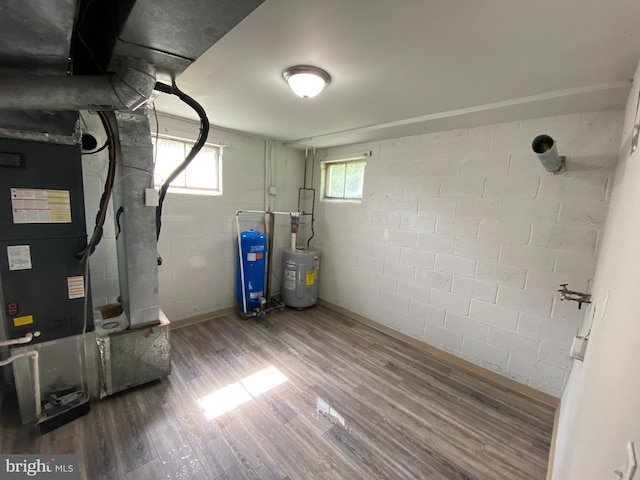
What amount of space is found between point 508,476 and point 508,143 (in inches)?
92.7

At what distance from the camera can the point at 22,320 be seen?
1.55m

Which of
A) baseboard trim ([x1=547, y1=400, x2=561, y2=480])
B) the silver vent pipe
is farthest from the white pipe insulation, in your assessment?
baseboard trim ([x1=547, y1=400, x2=561, y2=480])

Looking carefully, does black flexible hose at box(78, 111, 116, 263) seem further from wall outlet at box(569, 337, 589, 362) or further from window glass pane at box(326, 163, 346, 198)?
wall outlet at box(569, 337, 589, 362)

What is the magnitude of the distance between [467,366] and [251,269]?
8.33 ft

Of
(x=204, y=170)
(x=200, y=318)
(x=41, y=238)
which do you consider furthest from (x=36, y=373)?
(x=204, y=170)

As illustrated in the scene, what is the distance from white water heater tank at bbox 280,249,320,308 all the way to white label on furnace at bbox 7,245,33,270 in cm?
241

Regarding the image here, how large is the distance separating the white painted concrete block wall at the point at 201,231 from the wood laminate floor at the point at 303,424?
27.2 inches

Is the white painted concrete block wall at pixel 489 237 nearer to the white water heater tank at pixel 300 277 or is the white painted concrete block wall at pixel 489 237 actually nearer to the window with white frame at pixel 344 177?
the window with white frame at pixel 344 177

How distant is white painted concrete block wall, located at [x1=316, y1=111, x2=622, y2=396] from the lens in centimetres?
193

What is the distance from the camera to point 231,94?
6.49 ft

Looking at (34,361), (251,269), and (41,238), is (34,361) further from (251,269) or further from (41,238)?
(251,269)

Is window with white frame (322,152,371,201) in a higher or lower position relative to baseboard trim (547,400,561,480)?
higher

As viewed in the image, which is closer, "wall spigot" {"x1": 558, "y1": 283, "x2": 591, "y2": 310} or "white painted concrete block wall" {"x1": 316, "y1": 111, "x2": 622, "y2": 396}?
"wall spigot" {"x1": 558, "y1": 283, "x2": 591, "y2": 310}

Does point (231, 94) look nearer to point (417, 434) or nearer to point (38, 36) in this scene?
point (38, 36)
